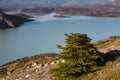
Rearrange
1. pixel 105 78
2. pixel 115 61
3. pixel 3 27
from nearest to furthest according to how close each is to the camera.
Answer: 1. pixel 105 78
2. pixel 115 61
3. pixel 3 27

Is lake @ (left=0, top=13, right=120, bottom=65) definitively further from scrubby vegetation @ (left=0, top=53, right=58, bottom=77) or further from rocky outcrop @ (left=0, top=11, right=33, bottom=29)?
rocky outcrop @ (left=0, top=11, right=33, bottom=29)

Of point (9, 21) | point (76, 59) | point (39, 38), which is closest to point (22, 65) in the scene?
point (76, 59)

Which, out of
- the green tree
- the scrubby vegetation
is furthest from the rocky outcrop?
the green tree

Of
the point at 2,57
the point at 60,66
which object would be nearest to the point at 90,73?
the point at 60,66

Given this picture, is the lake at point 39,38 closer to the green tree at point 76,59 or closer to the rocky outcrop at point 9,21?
the green tree at point 76,59

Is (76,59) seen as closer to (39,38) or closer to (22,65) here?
(22,65)

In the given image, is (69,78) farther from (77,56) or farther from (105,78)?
(105,78)

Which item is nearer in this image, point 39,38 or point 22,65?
point 22,65

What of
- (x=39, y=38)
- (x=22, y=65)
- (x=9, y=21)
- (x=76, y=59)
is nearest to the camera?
(x=76, y=59)
